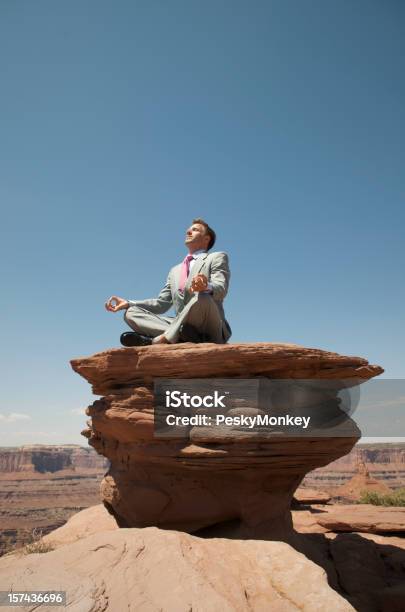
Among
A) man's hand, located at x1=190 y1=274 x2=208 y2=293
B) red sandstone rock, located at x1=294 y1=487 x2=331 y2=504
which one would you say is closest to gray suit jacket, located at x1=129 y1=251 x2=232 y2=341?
man's hand, located at x1=190 y1=274 x2=208 y2=293

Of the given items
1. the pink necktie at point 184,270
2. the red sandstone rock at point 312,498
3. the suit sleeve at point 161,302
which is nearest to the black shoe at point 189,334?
the pink necktie at point 184,270

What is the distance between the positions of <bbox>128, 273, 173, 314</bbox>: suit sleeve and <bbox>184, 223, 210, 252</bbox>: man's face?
0.79m

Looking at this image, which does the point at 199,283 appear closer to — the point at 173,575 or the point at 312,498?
the point at 173,575

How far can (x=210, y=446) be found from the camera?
594 centimetres

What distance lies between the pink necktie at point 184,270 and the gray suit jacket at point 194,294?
0.10 meters

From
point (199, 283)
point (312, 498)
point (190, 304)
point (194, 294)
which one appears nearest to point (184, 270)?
point (194, 294)

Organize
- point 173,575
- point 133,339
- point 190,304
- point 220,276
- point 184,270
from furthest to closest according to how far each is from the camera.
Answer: point 184,270
point 133,339
point 220,276
point 190,304
point 173,575

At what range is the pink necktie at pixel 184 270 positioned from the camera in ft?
24.4

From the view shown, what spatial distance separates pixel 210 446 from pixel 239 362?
1308 mm

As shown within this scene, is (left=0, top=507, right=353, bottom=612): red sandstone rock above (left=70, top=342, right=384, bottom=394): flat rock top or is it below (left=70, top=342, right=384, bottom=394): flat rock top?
below

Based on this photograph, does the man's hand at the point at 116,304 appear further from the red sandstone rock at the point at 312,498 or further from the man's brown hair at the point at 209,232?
the red sandstone rock at the point at 312,498

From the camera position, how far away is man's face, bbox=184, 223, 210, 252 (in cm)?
779

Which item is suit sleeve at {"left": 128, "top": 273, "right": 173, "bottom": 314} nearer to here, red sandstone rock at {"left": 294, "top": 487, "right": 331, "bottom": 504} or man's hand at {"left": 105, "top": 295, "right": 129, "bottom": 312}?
man's hand at {"left": 105, "top": 295, "right": 129, "bottom": 312}

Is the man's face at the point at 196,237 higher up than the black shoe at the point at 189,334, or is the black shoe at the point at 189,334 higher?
the man's face at the point at 196,237
